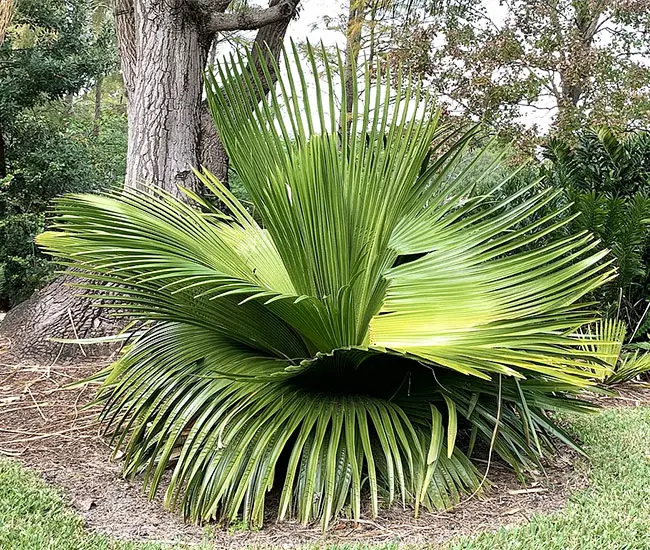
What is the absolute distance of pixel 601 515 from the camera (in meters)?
2.36

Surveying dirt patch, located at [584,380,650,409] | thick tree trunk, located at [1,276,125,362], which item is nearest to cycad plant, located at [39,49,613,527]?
dirt patch, located at [584,380,650,409]

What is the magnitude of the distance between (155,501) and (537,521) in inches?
54.5

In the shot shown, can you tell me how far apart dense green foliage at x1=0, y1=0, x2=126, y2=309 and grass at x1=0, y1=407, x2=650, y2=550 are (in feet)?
17.7

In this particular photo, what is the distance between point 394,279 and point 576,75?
29.9ft

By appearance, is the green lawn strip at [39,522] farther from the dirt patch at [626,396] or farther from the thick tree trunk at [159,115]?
the dirt patch at [626,396]

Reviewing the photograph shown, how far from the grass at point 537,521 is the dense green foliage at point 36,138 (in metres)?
5.41

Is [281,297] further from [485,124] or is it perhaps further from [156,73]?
[485,124]

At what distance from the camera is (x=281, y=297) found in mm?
2160

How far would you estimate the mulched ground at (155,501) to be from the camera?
2.21 metres

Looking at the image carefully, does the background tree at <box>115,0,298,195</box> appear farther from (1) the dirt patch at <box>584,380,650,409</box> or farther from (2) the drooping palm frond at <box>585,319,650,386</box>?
(1) the dirt patch at <box>584,380,650,409</box>

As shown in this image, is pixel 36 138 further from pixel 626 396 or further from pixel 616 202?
pixel 626 396

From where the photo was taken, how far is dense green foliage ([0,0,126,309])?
7.74 metres

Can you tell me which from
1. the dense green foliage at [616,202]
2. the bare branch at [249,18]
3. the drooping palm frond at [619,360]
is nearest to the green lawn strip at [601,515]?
the drooping palm frond at [619,360]

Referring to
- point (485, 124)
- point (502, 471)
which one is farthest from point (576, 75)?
point (502, 471)
